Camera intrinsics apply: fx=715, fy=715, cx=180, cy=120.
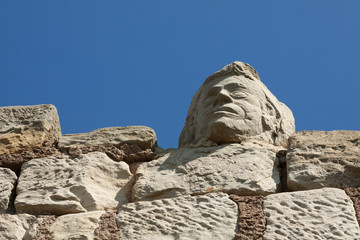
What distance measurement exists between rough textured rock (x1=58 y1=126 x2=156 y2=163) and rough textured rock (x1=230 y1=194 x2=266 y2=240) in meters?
1.02

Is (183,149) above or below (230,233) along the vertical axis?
above

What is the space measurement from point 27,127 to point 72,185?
865 mm

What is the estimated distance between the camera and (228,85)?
5484 mm

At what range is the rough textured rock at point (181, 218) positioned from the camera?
14.4 ft

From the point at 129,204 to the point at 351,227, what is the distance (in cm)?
144

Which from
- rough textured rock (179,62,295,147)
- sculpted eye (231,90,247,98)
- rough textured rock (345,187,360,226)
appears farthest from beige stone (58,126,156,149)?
rough textured rock (345,187,360,226)

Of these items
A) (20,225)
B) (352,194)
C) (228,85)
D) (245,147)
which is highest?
(228,85)

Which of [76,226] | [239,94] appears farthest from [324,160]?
[76,226]

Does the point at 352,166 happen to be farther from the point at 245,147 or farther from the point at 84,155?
the point at 84,155

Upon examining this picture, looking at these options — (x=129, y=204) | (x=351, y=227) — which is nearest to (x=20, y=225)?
(x=129, y=204)

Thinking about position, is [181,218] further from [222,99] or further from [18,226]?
[222,99]

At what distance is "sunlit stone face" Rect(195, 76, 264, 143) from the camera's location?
520 centimetres

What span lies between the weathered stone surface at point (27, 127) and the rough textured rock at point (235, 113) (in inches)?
40.6

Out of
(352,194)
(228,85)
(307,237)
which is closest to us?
(307,237)
